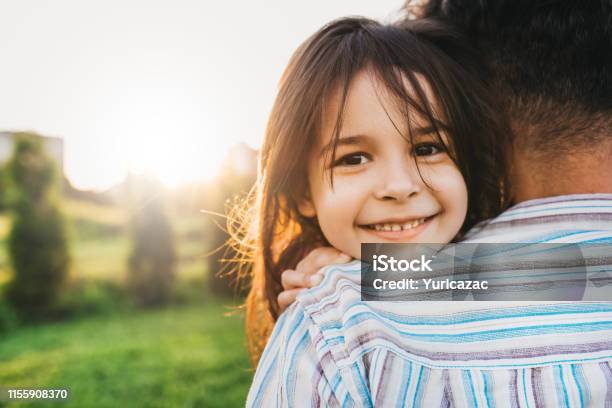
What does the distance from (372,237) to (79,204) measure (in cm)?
1357

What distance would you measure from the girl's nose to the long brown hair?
16cm

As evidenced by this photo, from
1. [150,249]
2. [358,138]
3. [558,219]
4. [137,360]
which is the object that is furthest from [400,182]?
[150,249]

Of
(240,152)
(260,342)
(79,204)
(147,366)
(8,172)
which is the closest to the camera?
(260,342)

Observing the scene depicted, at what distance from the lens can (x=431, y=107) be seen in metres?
1.74

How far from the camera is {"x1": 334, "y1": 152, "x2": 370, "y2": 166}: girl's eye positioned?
1714mm

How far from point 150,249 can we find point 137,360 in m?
4.04

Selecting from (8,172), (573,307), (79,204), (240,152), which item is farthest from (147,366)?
(79,204)

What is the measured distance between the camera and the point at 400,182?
162cm

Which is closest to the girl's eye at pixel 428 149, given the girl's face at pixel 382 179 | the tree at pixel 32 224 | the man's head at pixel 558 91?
the girl's face at pixel 382 179

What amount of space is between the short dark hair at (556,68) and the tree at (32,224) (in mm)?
9793

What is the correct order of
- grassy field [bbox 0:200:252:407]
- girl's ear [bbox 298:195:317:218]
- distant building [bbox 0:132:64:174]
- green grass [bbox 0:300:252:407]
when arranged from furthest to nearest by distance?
distant building [bbox 0:132:64:174] → grassy field [bbox 0:200:252:407] → green grass [bbox 0:300:252:407] → girl's ear [bbox 298:195:317:218]

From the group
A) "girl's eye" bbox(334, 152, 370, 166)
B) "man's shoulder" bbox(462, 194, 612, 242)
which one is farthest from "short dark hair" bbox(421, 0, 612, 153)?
"girl's eye" bbox(334, 152, 370, 166)

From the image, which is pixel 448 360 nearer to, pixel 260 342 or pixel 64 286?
pixel 260 342

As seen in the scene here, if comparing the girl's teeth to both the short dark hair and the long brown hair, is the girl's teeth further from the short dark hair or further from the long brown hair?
the short dark hair
